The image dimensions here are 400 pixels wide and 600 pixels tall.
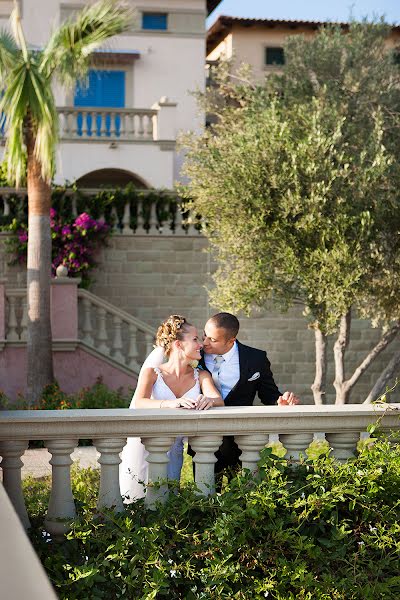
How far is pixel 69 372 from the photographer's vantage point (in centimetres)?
1581

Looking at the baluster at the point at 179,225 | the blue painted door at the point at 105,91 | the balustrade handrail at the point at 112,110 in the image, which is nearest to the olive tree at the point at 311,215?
the baluster at the point at 179,225

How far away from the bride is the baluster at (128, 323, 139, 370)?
34.9ft

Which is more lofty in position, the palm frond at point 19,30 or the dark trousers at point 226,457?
the palm frond at point 19,30

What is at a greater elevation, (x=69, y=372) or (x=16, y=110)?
(x=16, y=110)

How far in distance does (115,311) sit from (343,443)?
11.4 metres

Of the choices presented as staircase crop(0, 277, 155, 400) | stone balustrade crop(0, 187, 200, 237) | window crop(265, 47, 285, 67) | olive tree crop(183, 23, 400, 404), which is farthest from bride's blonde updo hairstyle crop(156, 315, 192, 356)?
window crop(265, 47, 285, 67)

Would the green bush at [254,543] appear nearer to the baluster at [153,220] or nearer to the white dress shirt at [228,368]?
the white dress shirt at [228,368]

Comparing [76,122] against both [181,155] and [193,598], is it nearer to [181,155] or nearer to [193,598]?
[181,155]

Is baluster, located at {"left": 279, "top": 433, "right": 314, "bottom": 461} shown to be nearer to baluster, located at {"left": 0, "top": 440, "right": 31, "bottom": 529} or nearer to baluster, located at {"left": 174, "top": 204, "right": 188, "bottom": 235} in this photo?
baluster, located at {"left": 0, "top": 440, "right": 31, "bottom": 529}

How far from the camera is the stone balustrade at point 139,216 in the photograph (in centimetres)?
1775

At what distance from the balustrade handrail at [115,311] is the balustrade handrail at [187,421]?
1129 centimetres

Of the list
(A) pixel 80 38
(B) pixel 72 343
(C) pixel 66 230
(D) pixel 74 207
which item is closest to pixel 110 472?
(A) pixel 80 38

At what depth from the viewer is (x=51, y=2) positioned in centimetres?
2616

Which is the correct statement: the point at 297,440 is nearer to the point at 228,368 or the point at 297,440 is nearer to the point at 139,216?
the point at 228,368
